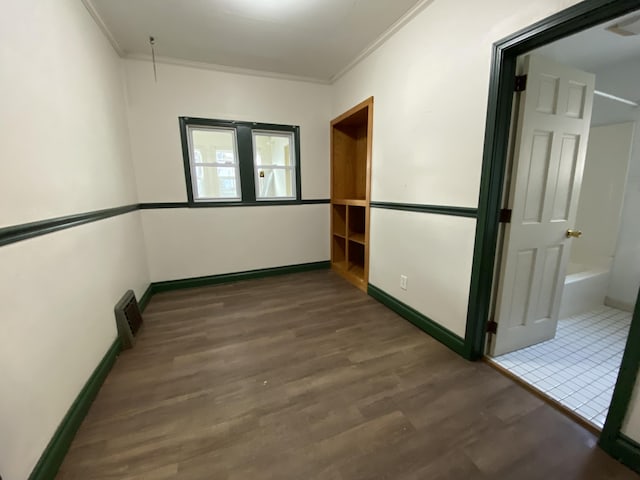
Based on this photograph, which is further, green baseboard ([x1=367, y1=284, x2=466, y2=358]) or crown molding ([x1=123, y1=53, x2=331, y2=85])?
crown molding ([x1=123, y1=53, x2=331, y2=85])

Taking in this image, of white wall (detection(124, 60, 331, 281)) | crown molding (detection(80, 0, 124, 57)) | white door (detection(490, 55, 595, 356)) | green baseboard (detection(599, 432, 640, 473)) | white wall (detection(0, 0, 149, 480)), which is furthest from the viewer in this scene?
white wall (detection(124, 60, 331, 281))

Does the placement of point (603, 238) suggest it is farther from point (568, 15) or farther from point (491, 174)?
point (568, 15)

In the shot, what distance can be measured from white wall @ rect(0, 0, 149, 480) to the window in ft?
3.38

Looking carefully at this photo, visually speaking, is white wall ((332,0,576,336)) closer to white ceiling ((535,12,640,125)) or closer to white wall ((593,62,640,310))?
white ceiling ((535,12,640,125))

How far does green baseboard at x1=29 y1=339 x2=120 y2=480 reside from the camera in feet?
3.46

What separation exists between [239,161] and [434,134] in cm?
226

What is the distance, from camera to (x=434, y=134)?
198cm

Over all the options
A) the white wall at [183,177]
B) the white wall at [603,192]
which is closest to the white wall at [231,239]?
the white wall at [183,177]

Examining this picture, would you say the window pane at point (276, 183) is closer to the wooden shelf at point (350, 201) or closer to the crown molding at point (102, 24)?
the wooden shelf at point (350, 201)

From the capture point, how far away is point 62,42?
151 cm

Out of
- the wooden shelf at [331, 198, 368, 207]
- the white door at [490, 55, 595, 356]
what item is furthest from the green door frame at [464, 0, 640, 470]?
the wooden shelf at [331, 198, 368, 207]

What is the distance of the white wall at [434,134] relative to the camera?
1625 mm

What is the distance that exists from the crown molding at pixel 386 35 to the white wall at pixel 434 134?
4cm

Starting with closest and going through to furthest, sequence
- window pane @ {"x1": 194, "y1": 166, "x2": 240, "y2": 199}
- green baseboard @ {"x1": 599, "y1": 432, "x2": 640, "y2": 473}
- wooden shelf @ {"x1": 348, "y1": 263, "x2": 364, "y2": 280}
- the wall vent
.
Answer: green baseboard @ {"x1": 599, "y1": 432, "x2": 640, "y2": 473}
the wall vent
window pane @ {"x1": 194, "y1": 166, "x2": 240, "y2": 199}
wooden shelf @ {"x1": 348, "y1": 263, "x2": 364, "y2": 280}
